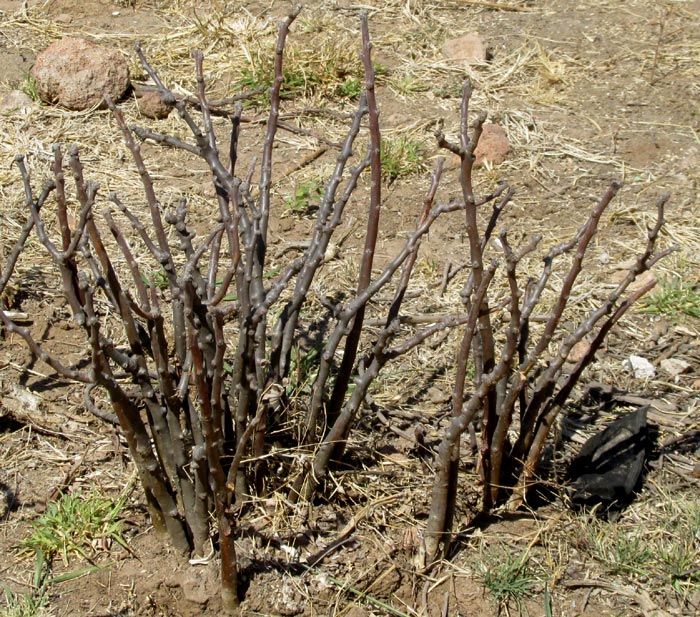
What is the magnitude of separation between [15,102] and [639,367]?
12.5ft

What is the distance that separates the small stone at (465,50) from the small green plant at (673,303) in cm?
242

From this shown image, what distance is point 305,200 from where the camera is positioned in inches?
179

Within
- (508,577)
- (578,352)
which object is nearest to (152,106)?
(578,352)

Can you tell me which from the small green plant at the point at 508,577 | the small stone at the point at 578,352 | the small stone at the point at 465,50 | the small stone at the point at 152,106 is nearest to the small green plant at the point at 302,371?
the small green plant at the point at 508,577

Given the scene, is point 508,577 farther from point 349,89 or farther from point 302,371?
point 349,89

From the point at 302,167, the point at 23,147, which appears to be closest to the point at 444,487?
the point at 302,167

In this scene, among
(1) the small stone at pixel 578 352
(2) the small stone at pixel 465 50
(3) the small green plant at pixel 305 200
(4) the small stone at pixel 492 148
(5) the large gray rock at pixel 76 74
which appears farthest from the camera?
(2) the small stone at pixel 465 50

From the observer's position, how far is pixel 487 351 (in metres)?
2.72

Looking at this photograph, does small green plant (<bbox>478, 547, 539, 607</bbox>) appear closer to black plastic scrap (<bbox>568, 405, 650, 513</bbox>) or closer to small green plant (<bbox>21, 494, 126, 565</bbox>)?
black plastic scrap (<bbox>568, 405, 650, 513</bbox>)

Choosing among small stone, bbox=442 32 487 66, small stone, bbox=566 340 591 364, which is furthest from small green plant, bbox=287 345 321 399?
small stone, bbox=442 32 487 66

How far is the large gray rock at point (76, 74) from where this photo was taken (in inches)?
204

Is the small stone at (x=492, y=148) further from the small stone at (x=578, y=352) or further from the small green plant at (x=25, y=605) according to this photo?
the small green plant at (x=25, y=605)

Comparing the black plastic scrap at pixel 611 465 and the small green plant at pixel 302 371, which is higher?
the small green plant at pixel 302 371

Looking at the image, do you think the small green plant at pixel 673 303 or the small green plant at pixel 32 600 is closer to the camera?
the small green plant at pixel 32 600
